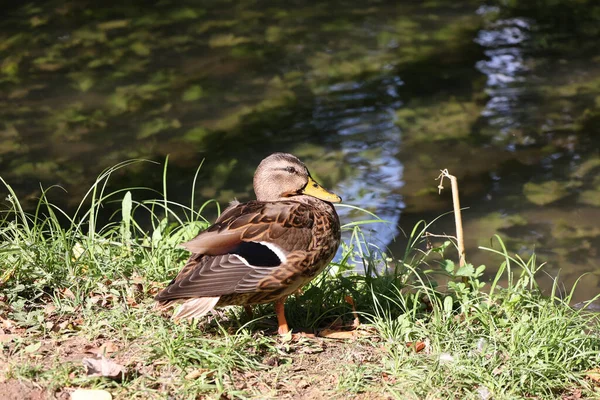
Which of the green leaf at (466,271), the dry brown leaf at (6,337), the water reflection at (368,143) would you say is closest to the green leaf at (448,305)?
the green leaf at (466,271)

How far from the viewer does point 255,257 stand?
3.36m

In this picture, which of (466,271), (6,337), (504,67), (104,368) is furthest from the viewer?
(504,67)

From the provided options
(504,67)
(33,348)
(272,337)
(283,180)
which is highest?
(283,180)

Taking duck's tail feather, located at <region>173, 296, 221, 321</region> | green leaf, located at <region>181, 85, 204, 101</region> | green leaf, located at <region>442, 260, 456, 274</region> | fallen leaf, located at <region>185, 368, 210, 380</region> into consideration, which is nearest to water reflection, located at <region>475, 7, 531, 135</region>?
green leaf, located at <region>181, 85, 204, 101</region>

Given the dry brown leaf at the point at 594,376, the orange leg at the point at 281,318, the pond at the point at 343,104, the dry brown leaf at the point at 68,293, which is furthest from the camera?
the pond at the point at 343,104

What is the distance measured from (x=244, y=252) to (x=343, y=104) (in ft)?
16.7

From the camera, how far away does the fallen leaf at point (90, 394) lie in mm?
2900

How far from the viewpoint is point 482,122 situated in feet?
25.6

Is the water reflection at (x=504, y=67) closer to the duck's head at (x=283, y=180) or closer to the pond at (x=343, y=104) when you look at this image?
the pond at (x=343, y=104)

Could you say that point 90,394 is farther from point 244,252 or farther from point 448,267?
point 448,267

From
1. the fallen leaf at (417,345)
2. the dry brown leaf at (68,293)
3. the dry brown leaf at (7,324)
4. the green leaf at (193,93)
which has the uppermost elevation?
the dry brown leaf at (7,324)

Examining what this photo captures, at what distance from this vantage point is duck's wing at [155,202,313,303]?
10.7 feet

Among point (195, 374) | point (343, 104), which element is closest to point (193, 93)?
point (343, 104)

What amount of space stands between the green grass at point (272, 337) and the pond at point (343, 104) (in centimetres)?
205
